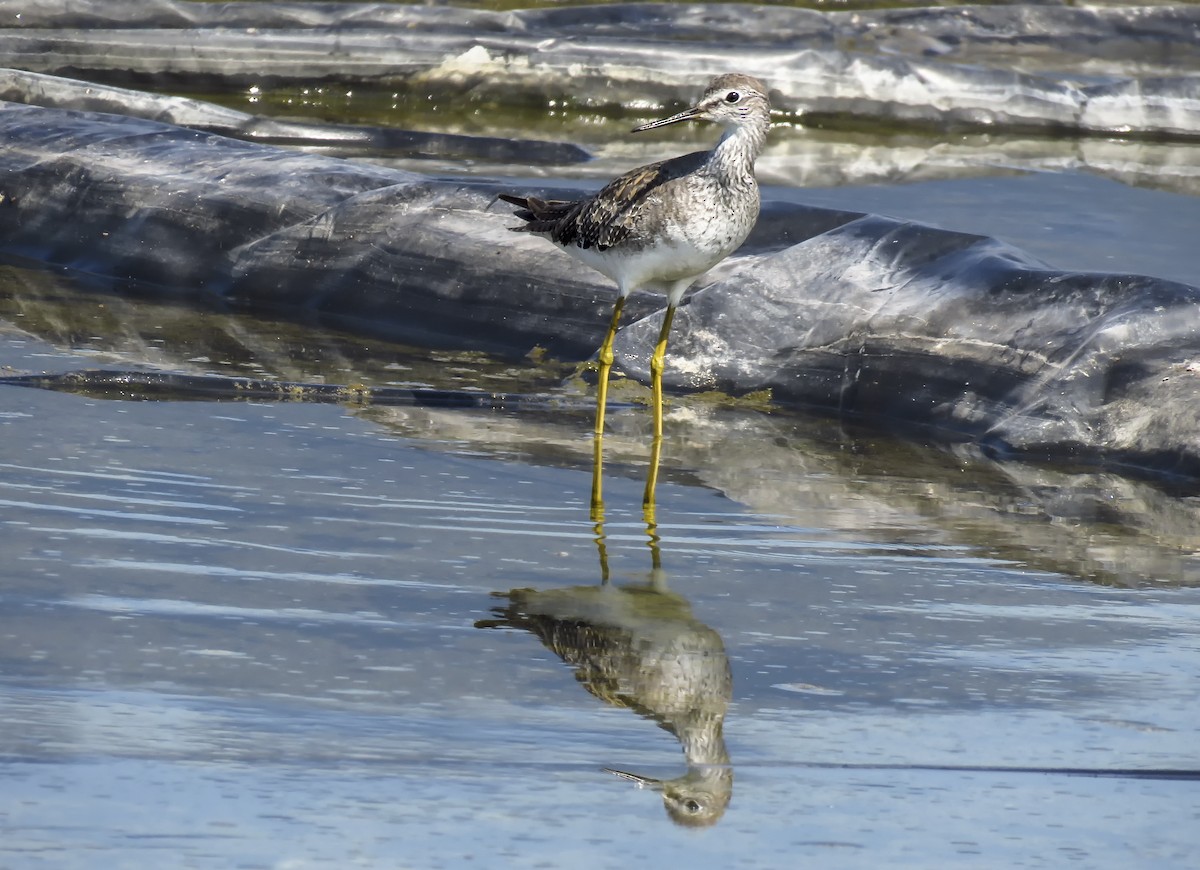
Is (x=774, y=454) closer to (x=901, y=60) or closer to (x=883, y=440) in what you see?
(x=883, y=440)

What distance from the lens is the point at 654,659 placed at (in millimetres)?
4008

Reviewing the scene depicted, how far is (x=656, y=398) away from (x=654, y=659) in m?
2.60

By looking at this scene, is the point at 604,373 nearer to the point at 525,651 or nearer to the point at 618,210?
the point at 618,210

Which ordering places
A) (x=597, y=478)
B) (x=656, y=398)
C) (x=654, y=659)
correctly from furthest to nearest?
(x=656, y=398), (x=597, y=478), (x=654, y=659)

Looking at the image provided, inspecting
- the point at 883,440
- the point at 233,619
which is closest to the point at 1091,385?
the point at 883,440

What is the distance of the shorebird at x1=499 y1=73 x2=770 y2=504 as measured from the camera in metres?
6.23

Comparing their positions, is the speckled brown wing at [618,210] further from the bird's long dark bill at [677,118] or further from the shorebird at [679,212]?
the bird's long dark bill at [677,118]

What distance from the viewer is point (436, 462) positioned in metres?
5.74

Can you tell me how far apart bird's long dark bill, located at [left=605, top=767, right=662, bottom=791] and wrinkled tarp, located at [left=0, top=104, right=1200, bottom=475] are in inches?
134

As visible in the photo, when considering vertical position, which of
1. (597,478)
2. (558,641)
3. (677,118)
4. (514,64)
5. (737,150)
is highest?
(677,118)

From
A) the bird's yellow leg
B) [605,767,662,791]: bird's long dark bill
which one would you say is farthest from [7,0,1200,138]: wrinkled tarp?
[605,767,662,791]: bird's long dark bill

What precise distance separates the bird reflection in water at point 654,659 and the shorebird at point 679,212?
1807mm

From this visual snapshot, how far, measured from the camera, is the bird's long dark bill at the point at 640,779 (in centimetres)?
334

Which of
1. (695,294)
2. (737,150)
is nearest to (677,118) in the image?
(737,150)
